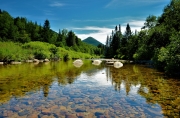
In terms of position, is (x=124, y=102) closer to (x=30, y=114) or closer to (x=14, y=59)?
(x=30, y=114)

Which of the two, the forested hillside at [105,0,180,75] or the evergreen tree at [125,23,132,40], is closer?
the forested hillside at [105,0,180,75]

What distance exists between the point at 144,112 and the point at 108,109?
1362 mm

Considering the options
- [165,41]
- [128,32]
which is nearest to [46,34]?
[128,32]

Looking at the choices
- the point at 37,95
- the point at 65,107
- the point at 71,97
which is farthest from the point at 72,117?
the point at 37,95

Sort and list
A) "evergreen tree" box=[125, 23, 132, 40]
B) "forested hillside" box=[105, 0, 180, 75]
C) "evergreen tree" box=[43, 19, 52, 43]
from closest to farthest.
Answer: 1. "forested hillside" box=[105, 0, 180, 75]
2. "evergreen tree" box=[43, 19, 52, 43]
3. "evergreen tree" box=[125, 23, 132, 40]

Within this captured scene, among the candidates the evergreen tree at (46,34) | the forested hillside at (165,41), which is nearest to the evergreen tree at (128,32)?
the forested hillside at (165,41)

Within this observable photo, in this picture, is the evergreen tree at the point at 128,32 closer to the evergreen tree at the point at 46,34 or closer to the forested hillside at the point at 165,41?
the forested hillside at the point at 165,41

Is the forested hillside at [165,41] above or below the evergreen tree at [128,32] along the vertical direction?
below

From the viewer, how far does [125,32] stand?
83625 millimetres

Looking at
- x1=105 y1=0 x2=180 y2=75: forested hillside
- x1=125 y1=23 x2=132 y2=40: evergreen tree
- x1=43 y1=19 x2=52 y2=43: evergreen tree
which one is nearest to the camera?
x1=105 y1=0 x2=180 y2=75: forested hillside

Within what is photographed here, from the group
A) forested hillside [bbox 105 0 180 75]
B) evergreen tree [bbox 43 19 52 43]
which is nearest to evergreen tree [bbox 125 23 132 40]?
forested hillside [bbox 105 0 180 75]

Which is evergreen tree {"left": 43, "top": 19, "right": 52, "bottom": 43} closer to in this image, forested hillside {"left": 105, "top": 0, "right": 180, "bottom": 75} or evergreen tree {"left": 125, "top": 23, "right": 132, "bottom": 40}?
evergreen tree {"left": 125, "top": 23, "right": 132, "bottom": 40}

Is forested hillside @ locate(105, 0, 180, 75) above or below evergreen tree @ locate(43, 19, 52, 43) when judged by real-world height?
below

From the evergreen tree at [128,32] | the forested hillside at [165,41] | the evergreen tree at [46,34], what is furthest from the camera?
the evergreen tree at [128,32]
